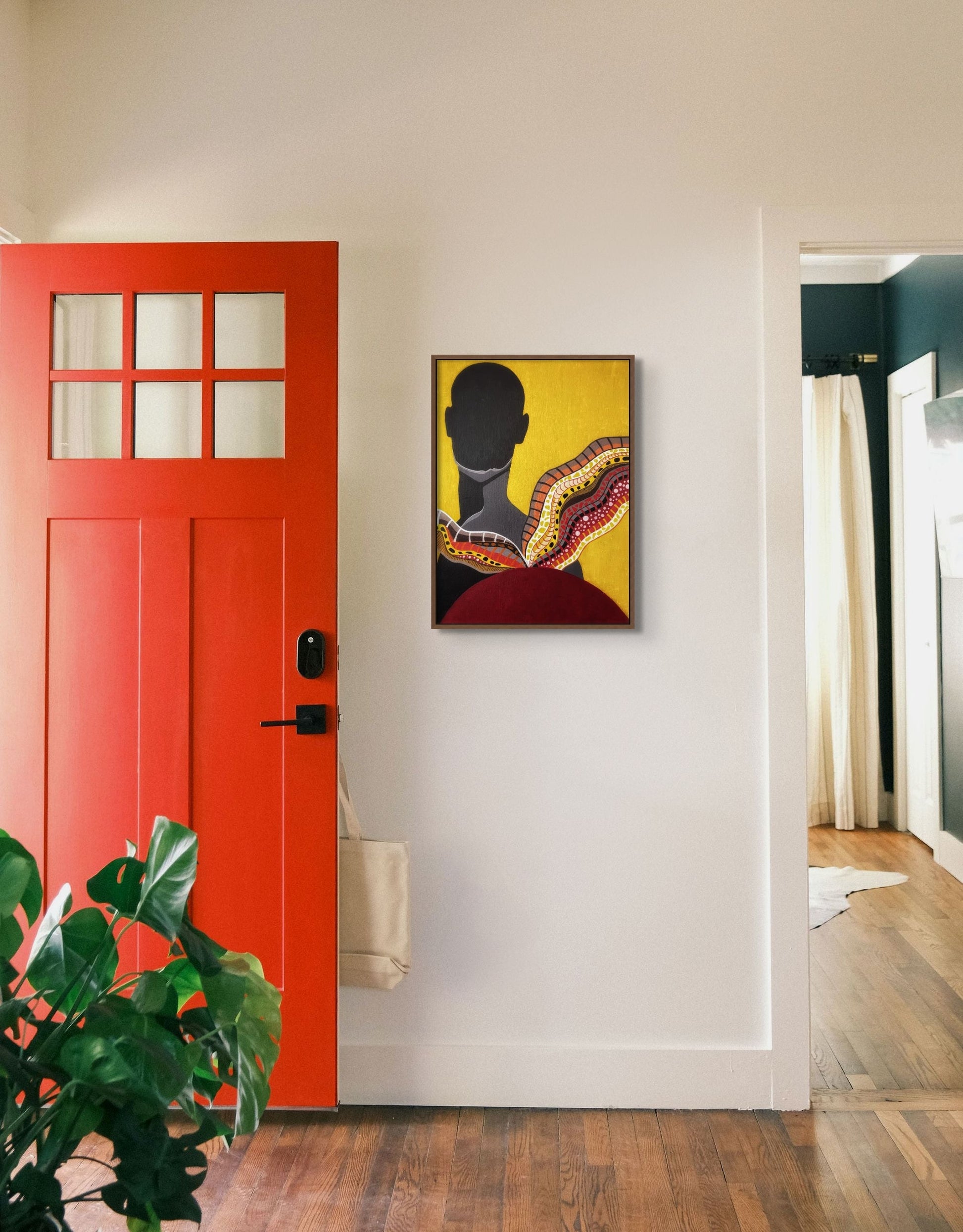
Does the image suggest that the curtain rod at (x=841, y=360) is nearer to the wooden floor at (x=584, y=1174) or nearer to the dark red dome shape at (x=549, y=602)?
the dark red dome shape at (x=549, y=602)

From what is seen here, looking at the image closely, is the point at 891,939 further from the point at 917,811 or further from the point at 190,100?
the point at 190,100

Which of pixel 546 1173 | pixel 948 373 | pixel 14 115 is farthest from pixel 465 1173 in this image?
pixel 948 373

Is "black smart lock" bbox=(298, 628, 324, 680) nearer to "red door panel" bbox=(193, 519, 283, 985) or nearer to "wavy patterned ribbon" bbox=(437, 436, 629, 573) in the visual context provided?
"red door panel" bbox=(193, 519, 283, 985)

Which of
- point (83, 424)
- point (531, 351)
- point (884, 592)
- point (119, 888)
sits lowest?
point (119, 888)

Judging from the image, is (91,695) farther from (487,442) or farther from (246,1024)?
(246,1024)

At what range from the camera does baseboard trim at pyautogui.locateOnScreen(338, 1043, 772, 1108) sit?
7.80 feet

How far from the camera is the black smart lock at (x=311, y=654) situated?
2.27 m

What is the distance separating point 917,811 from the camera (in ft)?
16.1

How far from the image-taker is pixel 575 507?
2393 mm

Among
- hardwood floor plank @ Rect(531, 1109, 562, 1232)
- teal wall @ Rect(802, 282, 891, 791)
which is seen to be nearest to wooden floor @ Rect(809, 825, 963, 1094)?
hardwood floor plank @ Rect(531, 1109, 562, 1232)

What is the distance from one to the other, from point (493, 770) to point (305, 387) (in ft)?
3.35

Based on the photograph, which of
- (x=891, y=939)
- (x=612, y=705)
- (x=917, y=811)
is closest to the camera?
(x=612, y=705)

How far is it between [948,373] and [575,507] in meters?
2.93

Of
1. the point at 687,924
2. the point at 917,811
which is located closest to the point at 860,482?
the point at 917,811
